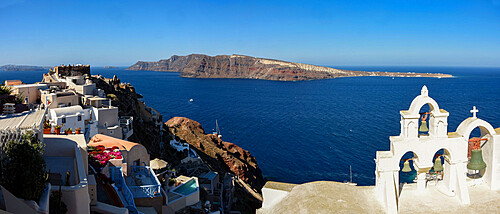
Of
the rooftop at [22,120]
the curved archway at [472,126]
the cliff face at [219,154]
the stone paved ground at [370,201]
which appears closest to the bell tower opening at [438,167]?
the stone paved ground at [370,201]

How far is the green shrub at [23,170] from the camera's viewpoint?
7.17 metres

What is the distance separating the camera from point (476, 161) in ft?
29.5

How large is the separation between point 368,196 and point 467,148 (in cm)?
273

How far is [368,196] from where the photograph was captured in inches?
356

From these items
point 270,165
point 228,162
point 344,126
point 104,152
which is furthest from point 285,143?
point 104,152

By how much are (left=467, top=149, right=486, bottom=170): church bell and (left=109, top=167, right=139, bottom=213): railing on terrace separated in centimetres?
1067

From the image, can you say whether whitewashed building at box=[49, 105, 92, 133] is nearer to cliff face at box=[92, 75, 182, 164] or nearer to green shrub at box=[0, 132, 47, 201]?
cliff face at box=[92, 75, 182, 164]

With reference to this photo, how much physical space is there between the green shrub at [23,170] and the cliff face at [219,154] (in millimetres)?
27109

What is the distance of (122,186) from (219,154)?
26.6 metres

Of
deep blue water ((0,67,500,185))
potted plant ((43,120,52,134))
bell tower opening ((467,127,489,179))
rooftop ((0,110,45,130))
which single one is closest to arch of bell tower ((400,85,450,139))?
bell tower opening ((467,127,489,179))

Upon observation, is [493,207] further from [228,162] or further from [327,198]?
[228,162]

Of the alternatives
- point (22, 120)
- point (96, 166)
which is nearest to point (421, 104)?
point (22, 120)

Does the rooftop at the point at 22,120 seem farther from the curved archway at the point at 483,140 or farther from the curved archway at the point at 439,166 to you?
the curved archway at the point at 483,140

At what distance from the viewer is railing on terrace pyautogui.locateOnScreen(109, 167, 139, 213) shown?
13059 millimetres
